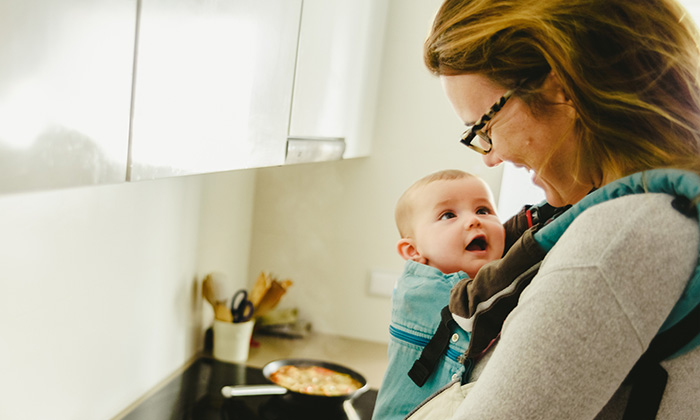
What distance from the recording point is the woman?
2.02 feet

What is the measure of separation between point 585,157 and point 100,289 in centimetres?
117

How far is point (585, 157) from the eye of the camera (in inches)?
32.6

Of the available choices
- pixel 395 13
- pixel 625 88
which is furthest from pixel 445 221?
pixel 395 13

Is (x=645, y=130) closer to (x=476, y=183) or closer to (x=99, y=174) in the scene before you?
(x=99, y=174)

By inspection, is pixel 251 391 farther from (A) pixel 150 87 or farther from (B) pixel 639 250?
(B) pixel 639 250

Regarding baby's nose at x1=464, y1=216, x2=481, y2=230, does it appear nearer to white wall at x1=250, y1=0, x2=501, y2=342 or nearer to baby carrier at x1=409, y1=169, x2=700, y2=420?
baby carrier at x1=409, y1=169, x2=700, y2=420

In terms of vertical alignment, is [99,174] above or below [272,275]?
above

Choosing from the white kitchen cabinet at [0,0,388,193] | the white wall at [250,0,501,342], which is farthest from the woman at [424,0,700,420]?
the white wall at [250,0,501,342]

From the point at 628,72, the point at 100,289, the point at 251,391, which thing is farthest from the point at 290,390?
the point at 628,72

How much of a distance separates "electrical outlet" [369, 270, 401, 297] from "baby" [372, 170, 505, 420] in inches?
37.3

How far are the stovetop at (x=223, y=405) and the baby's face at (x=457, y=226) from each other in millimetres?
640

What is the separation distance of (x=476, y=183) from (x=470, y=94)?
590 mm

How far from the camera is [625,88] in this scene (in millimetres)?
763

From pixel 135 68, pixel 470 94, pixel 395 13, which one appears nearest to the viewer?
pixel 135 68
